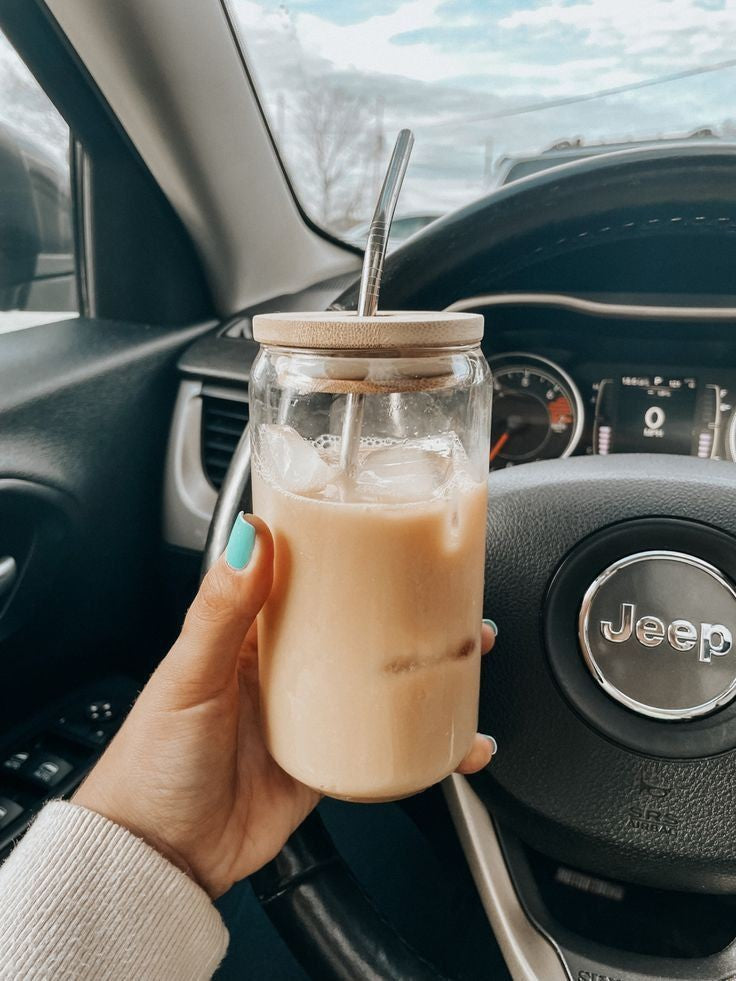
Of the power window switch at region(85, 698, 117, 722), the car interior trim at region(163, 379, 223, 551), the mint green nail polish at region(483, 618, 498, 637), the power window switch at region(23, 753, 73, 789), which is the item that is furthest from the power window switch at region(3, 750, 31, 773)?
the mint green nail polish at region(483, 618, 498, 637)

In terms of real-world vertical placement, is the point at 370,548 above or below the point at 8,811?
above

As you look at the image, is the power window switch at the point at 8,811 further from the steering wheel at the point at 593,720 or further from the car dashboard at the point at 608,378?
the car dashboard at the point at 608,378

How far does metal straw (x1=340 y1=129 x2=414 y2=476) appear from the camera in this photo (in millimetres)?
565

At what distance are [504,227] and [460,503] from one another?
47 cm

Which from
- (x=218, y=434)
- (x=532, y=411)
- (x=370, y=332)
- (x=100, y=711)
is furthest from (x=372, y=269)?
(x=100, y=711)

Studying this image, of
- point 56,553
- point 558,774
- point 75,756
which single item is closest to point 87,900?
point 558,774

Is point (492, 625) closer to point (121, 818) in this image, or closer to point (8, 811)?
point (121, 818)

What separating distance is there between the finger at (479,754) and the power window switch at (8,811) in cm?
64

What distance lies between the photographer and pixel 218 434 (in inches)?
53.8

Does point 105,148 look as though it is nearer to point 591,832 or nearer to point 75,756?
point 75,756

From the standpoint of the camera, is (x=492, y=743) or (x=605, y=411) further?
(x=605, y=411)

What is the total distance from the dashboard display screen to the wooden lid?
0.62 m

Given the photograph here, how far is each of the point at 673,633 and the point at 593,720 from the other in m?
0.10

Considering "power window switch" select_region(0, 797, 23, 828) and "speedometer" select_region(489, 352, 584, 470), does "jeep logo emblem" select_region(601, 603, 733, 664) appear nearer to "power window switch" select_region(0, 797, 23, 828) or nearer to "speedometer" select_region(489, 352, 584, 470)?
"speedometer" select_region(489, 352, 584, 470)
